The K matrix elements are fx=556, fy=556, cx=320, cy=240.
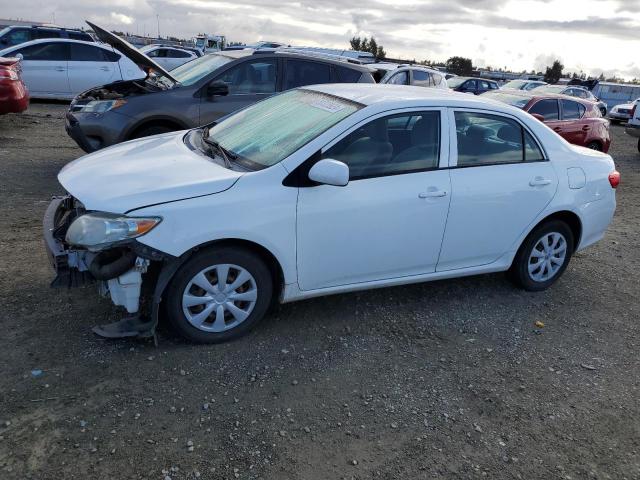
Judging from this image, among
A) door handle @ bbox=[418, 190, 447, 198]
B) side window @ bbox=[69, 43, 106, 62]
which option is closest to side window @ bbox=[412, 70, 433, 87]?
side window @ bbox=[69, 43, 106, 62]

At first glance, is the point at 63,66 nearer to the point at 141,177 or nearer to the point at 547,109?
the point at 547,109

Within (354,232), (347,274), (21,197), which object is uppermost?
(354,232)

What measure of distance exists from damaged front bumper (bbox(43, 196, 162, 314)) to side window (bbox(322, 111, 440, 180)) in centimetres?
138

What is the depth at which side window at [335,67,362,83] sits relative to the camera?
807cm

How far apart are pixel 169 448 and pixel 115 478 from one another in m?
0.29

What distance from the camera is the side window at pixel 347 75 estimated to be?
8070 millimetres

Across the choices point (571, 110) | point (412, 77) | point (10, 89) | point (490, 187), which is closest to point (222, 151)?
point (490, 187)

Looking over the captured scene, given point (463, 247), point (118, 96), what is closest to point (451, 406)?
point (463, 247)

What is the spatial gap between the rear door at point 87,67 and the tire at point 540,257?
1190cm

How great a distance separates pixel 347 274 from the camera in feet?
12.9

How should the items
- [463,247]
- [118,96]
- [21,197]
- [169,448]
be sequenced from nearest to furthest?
[169,448] → [463,247] → [21,197] → [118,96]

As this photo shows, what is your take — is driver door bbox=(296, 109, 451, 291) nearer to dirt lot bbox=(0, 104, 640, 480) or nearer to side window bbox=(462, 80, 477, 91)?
dirt lot bbox=(0, 104, 640, 480)

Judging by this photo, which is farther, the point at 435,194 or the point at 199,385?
the point at 435,194

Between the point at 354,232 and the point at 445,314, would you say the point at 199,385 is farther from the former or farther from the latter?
the point at 445,314
